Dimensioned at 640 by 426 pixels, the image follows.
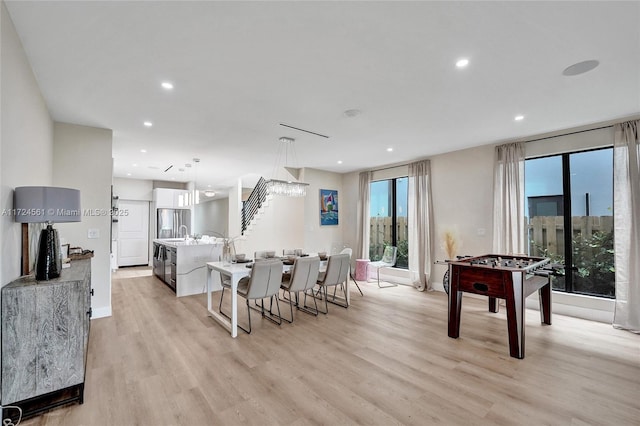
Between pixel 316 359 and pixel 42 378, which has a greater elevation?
pixel 42 378

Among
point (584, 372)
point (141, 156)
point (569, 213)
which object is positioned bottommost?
point (584, 372)

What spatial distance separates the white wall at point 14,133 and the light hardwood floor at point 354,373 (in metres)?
1.24

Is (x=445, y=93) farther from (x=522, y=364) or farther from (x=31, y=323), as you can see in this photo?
(x=31, y=323)

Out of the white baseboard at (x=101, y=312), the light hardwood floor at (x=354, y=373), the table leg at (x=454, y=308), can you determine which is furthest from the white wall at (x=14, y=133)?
the table leg at (x=454, y=308)

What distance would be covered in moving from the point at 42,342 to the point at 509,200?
19.3ft

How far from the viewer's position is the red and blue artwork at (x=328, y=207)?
7488mm

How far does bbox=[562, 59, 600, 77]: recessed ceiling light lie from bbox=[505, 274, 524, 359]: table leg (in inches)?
79.2

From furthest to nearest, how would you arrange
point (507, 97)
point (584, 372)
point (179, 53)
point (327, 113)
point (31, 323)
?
point (327, 113)
point (507, 97)
point (584, 372)
point (179, 53)
point (31, 323)

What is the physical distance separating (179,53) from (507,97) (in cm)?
334

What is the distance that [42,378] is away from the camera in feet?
6.73

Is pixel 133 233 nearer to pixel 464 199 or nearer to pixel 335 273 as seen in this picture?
pixel 335 273

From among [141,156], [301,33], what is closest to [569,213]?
[301,33]

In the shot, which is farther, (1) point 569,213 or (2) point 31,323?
(1) point 569,213

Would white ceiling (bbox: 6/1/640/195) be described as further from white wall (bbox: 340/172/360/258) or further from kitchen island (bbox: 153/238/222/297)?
white wall (bbox: 340/172/360/258)
